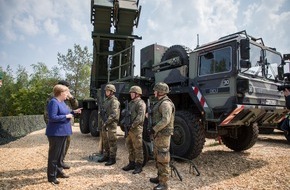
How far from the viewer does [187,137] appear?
5.31 meters

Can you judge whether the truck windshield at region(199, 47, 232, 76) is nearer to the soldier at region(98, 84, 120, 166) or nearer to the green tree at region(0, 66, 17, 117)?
the soldier at region(98, 84, 120, 166)

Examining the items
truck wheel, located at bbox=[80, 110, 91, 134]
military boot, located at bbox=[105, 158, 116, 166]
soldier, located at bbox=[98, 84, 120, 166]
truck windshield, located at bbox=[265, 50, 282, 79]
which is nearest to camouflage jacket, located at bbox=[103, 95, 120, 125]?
soldier, located at bbox=[98, 84, 120, 166]

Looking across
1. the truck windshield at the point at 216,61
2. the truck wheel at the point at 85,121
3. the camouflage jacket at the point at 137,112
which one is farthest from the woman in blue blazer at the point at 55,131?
the truck wheel at the point at 85,121

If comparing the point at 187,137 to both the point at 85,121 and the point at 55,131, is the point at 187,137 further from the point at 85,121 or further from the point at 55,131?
the point at 85,121

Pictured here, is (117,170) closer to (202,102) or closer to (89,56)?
(202,102)

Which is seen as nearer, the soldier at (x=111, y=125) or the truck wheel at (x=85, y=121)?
the soldier at (x=111, y=125)

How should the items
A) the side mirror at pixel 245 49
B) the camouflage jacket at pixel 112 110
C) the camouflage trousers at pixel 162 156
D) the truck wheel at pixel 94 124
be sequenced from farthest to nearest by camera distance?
1. the truck wheel at pixel 94 124
2. the camouflage jacket at pixel 112 110
3. the side mirror at pixel 245 49
4. the camouflage trousers at pixel 162 156

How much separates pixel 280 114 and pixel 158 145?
135 inches

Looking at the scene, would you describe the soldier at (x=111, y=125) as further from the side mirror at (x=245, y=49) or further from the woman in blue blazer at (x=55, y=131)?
the side mirror at (x=245, y=49)

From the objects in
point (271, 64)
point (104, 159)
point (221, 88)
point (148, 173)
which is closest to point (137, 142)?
point (148, 173)

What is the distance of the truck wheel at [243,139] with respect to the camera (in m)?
6.32

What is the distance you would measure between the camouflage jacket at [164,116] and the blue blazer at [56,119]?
155cm

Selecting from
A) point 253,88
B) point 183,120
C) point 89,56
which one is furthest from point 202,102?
point 89,56

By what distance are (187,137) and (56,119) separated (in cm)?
281
